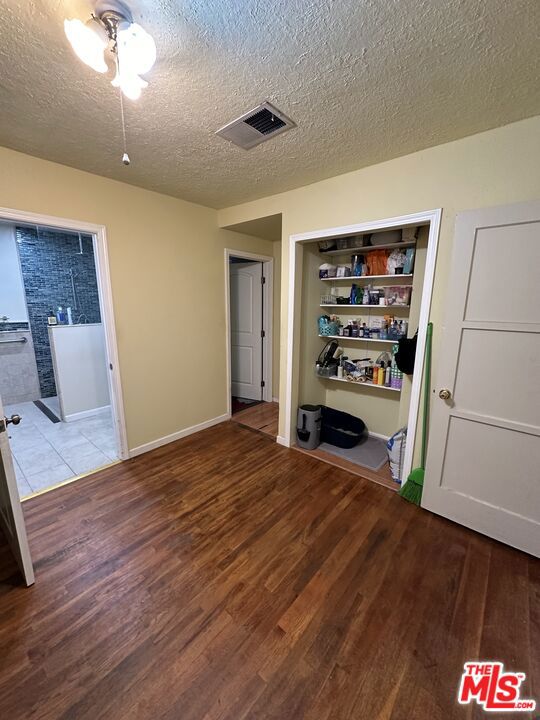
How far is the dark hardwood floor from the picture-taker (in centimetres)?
112

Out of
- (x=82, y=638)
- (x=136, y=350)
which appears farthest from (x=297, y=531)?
(x=136, y=350)

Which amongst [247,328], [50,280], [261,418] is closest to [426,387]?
[261,418]

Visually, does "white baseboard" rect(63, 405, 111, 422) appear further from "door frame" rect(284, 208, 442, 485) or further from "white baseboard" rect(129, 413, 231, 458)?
"door frame" rect(284, 208, 442, 485)

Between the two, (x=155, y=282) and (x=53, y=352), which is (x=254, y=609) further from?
(x=53, y=352)

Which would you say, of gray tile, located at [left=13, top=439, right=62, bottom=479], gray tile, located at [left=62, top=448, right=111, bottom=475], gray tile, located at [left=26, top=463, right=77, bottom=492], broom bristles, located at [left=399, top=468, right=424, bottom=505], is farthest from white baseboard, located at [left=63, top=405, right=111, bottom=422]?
broom bristles, located at [left=399, top=468, right=424, bottom=505]

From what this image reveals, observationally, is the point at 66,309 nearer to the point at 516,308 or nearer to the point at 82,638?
the point at 82,638

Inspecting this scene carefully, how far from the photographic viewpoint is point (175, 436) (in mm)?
3170

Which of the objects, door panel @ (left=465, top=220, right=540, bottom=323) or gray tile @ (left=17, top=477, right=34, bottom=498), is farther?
gray tile @ (left=17, top=477, right=34, bottom=498)

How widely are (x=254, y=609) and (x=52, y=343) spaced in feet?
12.0

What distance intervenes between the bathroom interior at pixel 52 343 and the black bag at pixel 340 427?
2306 mm

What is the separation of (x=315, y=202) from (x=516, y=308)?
171 cm

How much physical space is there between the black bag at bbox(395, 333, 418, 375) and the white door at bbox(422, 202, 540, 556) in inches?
17.1

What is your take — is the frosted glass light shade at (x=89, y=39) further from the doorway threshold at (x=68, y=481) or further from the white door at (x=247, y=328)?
the white door at (x=247, y=328)

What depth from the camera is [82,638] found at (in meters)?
1.31
